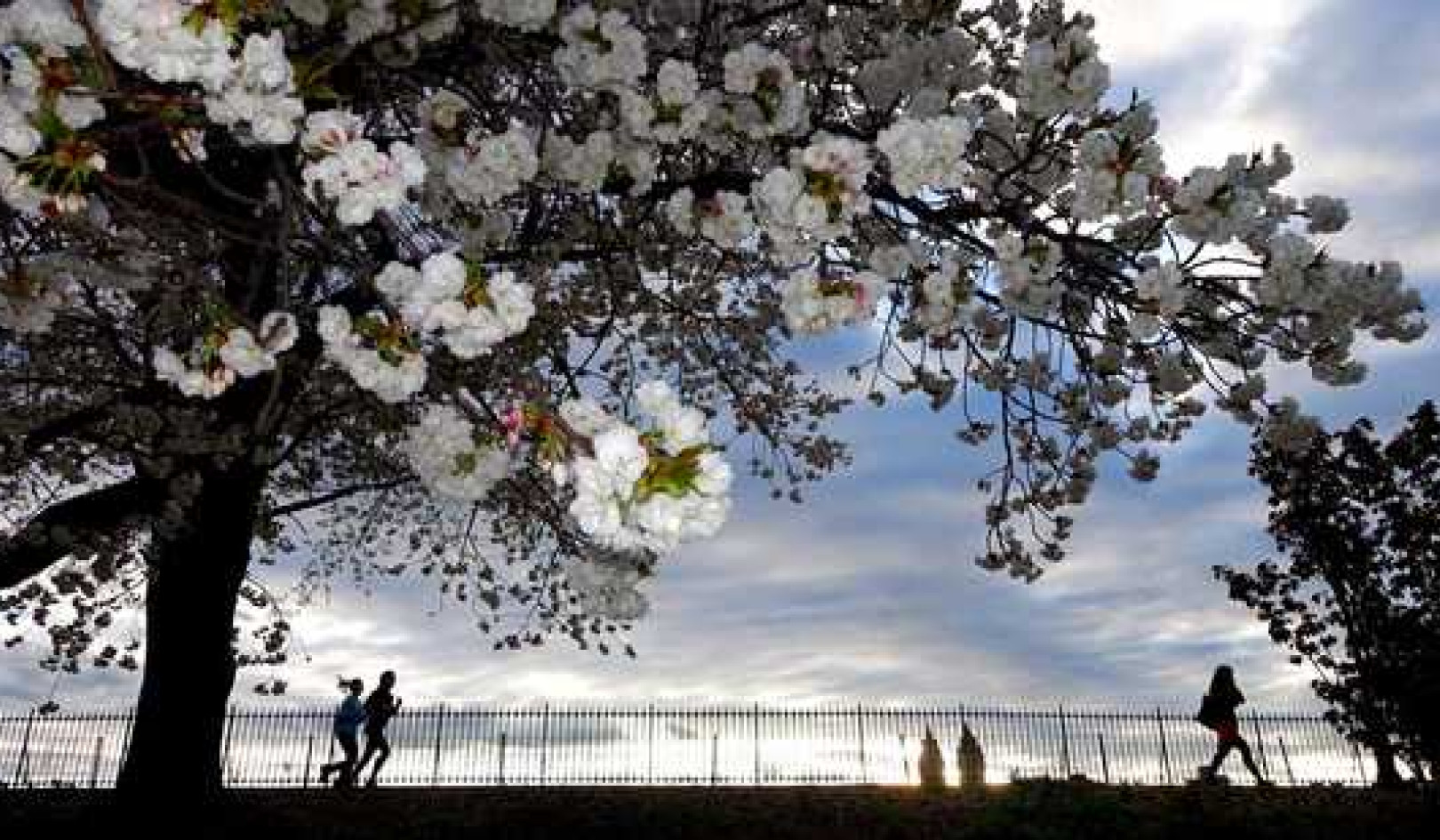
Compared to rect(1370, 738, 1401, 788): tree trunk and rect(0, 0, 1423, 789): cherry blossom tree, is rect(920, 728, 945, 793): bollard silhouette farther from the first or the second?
rect(0, 0, 1423, 789): cherry blossom tree

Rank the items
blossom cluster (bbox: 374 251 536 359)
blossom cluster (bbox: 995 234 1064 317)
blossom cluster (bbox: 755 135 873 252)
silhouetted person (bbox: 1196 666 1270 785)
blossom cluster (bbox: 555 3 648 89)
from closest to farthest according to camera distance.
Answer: blossom cluster (bbox: 374 251 536 359) → blossom cluster (bbox: 755 135 873 252) → blossom cluster (bbox: 555 3 648 89) → blossom cluster (bbox: 995 234 1064 317) → silhouetted person (bbox: 1196 666 1270 785)

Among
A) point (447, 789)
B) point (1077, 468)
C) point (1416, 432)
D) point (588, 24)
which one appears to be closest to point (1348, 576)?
point (1416, 432)

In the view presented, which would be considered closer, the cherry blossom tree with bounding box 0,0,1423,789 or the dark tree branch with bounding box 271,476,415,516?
the cherry blossom tree with bounding box 0,0,1423,789

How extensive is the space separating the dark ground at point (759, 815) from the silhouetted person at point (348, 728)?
3.02ft

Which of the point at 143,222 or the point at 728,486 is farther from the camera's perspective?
the point at 143,222

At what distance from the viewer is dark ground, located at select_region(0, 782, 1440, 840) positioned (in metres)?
13.1

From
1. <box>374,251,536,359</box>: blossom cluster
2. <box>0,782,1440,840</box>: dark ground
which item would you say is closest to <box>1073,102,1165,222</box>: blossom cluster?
<box>374,251,536,359</box>: blossom cluster

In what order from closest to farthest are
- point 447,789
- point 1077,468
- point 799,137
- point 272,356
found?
point 272,356 < point 799,137 < point 1077,468 < point 447,789

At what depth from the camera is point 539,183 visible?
200 inches

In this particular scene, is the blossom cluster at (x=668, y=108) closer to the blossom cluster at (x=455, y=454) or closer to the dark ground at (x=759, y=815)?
the blossom cluster at (x=455, y=454)

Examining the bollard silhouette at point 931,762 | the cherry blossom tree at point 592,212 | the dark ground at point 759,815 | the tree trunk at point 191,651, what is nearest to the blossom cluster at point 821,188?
the cherry blossom tree at point 592,212

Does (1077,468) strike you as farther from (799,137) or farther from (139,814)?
(139,814)

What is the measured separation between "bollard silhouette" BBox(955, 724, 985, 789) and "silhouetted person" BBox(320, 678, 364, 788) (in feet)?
33.0

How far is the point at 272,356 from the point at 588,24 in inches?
62.7
